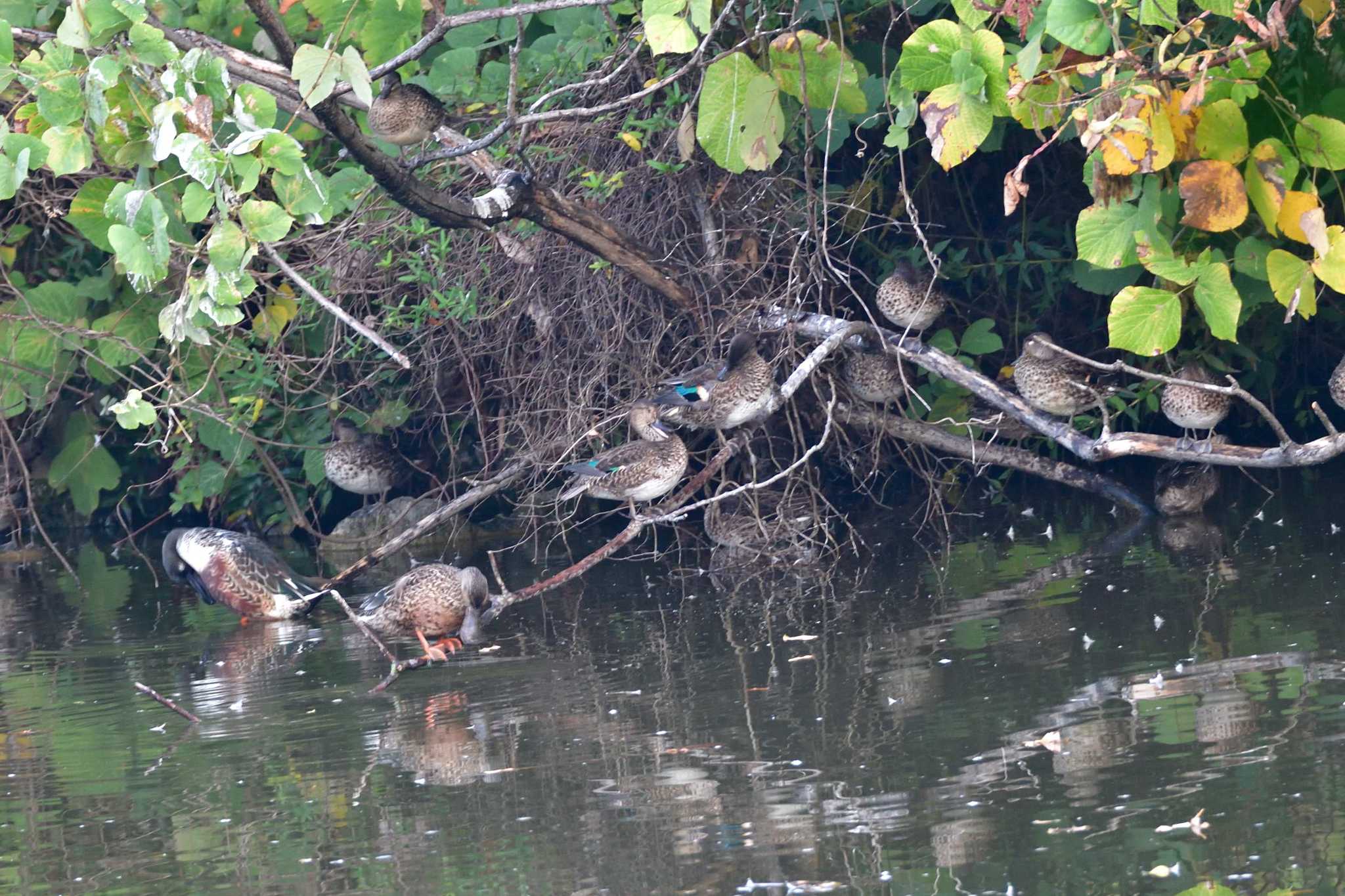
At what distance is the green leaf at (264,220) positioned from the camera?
469cm

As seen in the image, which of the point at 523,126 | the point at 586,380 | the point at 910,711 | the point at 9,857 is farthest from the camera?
the point at 586,380

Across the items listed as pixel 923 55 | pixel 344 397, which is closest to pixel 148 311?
pixel 344 397

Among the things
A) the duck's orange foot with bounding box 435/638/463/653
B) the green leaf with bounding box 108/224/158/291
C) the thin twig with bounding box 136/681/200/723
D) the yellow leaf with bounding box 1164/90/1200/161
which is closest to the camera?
the green leaf with bounding box 108/224/158/291

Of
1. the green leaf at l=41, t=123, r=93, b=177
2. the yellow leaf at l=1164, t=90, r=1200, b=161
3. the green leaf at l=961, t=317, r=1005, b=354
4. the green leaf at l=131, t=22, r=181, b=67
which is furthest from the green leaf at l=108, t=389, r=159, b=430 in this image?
the green leaf at l=961, t=317, r=1005, b=354

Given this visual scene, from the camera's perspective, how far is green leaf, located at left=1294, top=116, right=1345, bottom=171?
228 inches

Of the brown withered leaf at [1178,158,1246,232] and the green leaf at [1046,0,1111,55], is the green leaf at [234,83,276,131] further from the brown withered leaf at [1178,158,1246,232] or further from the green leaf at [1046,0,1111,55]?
the brown withered leaf at [1178,158,1246,232]

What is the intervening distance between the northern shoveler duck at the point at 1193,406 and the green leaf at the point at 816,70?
2.03 m

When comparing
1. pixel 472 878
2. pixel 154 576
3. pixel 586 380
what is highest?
pixel 586 380

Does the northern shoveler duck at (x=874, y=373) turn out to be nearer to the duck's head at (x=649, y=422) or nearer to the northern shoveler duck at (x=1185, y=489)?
the duck's head at (x=649, y=422)

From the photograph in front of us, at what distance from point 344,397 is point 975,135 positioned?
15.7 ft

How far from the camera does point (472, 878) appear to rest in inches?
140

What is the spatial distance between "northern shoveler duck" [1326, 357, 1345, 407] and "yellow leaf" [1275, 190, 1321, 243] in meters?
1.58

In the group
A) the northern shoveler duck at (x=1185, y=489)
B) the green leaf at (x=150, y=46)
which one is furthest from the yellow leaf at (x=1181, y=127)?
the green leaf at (x=150, y=46)

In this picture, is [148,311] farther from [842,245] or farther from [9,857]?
[9,857]
